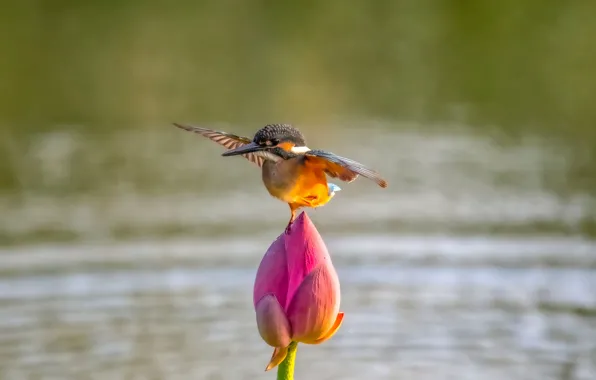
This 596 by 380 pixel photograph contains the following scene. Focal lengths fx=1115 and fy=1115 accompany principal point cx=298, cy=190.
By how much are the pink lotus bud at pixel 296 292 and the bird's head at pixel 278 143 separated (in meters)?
0.29

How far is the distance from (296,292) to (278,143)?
0.42 m

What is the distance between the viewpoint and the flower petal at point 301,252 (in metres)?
2.05

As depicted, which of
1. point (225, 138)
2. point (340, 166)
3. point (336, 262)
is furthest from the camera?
point (336, 262)

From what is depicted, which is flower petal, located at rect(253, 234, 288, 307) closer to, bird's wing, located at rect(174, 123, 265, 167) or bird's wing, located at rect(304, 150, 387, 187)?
bird's wing, located at rect(304, 150, 387, 187)

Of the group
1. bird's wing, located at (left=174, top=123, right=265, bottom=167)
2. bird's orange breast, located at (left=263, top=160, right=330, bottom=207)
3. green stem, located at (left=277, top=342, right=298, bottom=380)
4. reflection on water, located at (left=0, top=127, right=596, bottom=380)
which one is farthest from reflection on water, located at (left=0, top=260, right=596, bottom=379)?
green stem, located at (left=277, top=342, right=298, bottom=380)

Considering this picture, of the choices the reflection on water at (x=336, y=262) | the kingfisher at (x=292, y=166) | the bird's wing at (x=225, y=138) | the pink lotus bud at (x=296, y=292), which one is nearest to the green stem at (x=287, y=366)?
the pink lotus bud at (x=296, y=292)

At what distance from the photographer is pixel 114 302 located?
4.66 m

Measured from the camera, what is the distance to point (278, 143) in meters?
2.34

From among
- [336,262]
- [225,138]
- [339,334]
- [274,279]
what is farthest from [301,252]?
[336,262]

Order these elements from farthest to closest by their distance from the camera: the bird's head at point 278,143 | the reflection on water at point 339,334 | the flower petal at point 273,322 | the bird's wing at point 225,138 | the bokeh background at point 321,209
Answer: the bokeh background at point 321,209 → the reflection on water at point 339,334 → the bird's wing at point 225,138 → the bird's head at point 278,143 → the flower petal at point 273,322

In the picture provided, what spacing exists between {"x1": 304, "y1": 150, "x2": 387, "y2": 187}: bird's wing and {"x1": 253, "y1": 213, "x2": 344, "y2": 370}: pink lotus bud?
0.19 metres

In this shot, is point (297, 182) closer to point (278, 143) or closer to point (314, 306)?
point (278, 143)

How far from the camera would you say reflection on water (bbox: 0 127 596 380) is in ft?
13.2

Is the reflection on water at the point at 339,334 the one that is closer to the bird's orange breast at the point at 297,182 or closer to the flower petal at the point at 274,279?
the bird's orange breast at the point at 297,182
